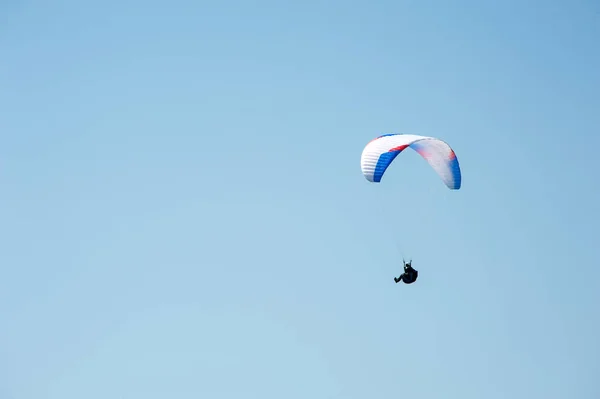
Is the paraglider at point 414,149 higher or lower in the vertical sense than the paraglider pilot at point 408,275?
higher

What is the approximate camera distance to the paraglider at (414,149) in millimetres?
59656

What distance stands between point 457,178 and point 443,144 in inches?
89.3

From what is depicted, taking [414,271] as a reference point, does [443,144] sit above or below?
above

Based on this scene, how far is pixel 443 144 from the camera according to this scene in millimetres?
60344

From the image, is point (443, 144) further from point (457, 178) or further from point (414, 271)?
point (414, 271)

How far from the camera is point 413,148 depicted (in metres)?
61.5

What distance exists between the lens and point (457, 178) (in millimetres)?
61625

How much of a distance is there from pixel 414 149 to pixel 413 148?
120 millimetres

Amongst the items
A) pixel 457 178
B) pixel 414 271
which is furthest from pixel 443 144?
pixel 414 271

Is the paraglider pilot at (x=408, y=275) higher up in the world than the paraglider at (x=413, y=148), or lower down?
lower down

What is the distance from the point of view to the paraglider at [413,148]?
196 feet

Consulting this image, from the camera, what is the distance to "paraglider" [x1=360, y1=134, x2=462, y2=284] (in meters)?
59.7

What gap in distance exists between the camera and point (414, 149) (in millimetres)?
61562

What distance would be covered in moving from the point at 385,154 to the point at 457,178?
4.48 metres
